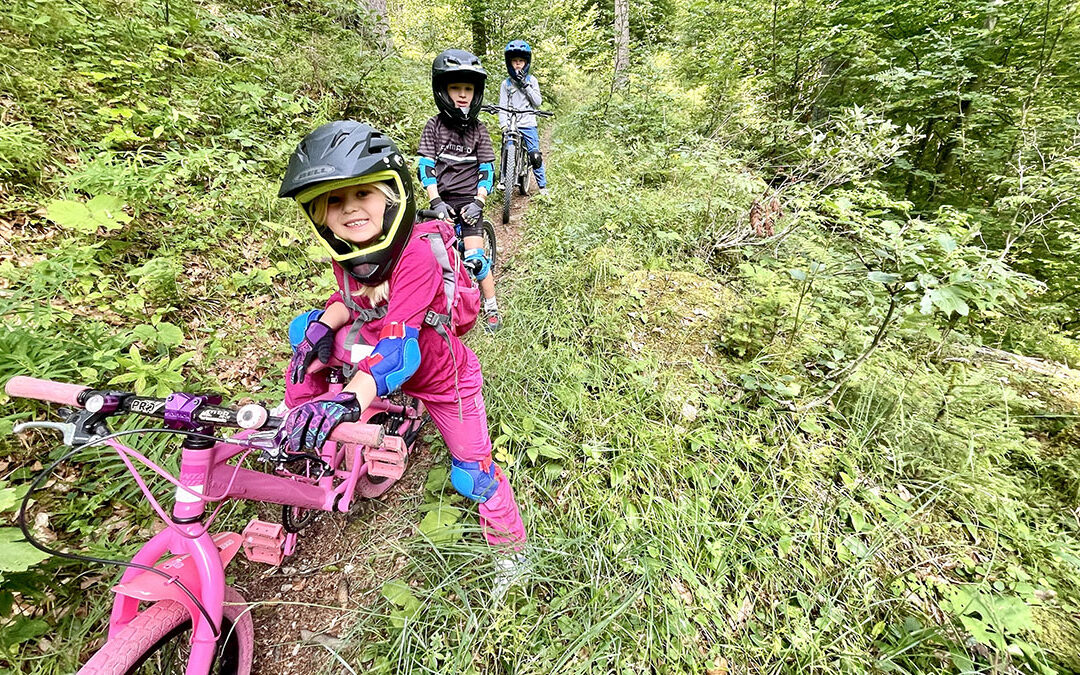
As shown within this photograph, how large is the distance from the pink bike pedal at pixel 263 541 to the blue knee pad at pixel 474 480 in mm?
945

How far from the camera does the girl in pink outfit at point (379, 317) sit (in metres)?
1.81

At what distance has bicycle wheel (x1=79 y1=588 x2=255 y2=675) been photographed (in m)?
1.53

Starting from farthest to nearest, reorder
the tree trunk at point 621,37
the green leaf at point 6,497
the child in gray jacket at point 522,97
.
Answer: the tree trunk at point 621,37 → the child in gray jacket at point 522,97 → the green leaf at point 6,497

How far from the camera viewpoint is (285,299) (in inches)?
158

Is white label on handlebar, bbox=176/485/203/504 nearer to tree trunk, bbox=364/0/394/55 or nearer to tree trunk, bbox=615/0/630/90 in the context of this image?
tree trunk, bbox=364/0/394/55

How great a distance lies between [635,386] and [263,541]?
2625 millimetres

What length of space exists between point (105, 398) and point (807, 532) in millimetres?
3477

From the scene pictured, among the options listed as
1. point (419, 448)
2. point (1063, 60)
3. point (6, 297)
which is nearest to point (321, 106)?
point (6, 297)

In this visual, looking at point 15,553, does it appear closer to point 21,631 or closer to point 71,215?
point 21,631

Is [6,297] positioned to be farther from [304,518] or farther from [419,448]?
[419,448]

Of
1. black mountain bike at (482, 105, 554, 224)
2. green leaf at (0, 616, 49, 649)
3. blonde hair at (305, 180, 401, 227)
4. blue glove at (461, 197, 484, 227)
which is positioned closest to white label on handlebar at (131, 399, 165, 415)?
blonde hair at (305, 180, 401, 227)

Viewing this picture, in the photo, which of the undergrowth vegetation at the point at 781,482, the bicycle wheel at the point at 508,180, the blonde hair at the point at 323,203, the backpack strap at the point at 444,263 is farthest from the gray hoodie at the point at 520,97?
the blonde hair at the point at 323,203

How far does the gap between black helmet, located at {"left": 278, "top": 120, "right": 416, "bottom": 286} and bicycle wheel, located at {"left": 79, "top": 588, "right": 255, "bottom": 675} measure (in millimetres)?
1592

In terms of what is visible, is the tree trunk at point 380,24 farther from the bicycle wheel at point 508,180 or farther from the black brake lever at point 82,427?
the black brake lever at point 82,427
